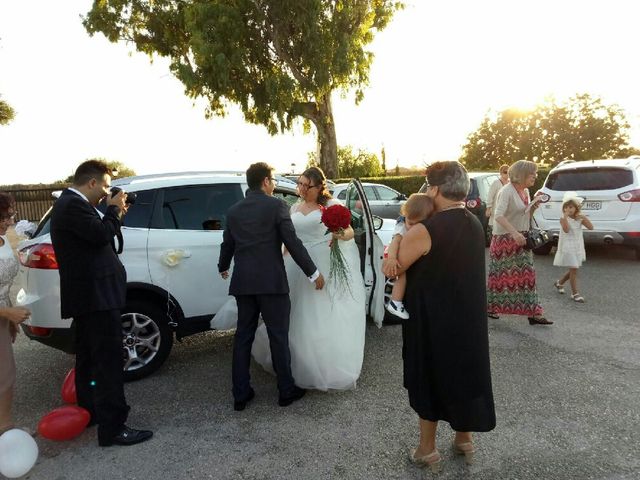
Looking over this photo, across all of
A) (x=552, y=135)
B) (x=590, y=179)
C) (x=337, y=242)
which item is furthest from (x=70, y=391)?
(x=552, y=135)

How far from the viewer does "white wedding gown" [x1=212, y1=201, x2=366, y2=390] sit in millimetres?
4148

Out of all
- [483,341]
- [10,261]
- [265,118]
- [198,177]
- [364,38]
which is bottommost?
[483,341]

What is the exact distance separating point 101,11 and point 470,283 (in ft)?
76.5

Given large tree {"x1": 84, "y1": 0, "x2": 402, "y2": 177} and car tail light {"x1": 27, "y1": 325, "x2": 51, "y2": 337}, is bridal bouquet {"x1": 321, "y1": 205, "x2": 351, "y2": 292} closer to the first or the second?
car tail light {"x1": 27, "y1": 325, "x2": 51, "y2": 337}

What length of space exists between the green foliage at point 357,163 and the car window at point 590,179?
996 inches

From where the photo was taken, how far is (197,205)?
15.9ft

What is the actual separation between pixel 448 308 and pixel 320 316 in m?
1.58

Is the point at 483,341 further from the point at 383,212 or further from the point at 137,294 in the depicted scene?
the point at 383,212

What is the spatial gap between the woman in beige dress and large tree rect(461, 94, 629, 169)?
150ft

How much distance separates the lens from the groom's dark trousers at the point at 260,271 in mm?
3812

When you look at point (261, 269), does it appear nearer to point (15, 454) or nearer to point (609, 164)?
point (15, 454)

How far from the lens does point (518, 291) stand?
5695mm

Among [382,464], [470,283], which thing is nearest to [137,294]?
[382,464]

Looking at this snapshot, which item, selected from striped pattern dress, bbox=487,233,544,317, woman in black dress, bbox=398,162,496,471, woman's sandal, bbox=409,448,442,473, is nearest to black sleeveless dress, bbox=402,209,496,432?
woman in black dress, bbox=398,162,496,471
